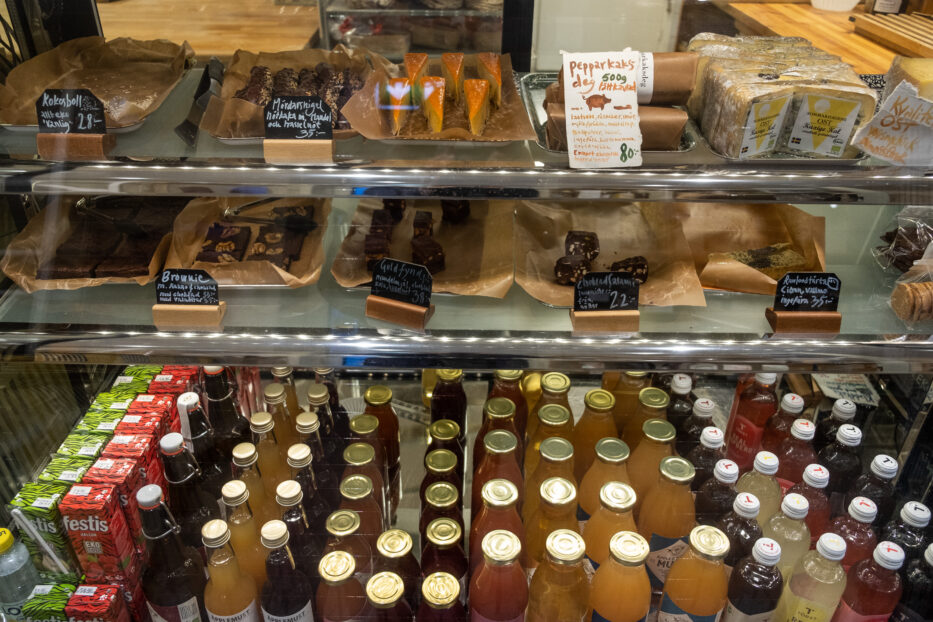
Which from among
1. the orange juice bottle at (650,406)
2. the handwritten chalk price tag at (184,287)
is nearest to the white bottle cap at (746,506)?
the orange juice bottle at (650,406)

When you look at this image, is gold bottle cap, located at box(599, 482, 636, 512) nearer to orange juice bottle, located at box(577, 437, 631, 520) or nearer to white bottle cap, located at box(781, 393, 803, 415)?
orange juice bottle, located at box(577, 437, 631, 520)

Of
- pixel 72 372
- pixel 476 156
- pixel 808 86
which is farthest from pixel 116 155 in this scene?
pixel 808 86

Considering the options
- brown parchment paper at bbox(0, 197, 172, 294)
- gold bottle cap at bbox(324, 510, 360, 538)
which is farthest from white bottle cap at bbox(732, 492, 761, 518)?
brown parchment paper at bbox(0, 197, 172, 294)

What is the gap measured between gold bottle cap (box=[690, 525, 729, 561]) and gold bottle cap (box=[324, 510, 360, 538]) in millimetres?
707

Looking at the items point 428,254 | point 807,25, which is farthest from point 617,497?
point 807,25

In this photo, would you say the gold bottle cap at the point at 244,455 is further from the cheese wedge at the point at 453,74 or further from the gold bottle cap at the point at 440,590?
the cheese wedge at the point at 453,74

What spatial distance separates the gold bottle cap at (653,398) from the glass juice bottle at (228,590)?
1033 mm

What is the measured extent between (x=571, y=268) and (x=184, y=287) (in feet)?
2.77

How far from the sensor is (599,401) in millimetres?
1794

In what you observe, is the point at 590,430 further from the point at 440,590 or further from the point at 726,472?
the point at 440,590

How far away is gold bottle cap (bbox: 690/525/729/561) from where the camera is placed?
1446mm

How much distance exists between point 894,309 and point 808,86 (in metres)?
0.58

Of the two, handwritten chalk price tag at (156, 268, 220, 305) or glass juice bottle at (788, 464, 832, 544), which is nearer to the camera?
handwritten chalk price tag at (156, 268, 220, 305)

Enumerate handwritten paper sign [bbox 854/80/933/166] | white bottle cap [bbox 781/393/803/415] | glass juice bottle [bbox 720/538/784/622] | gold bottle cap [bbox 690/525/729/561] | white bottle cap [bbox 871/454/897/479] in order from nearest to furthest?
handwritten paper sign [bbox 854/80/933/166] → gold bottle cap [bbox 690/525/729/561] → glass juice bottle [bbox 720/538/784/622] → white bottle cap [bbox 871/454/897/479] → white bottle cap [bbox 781/393/803/415]
